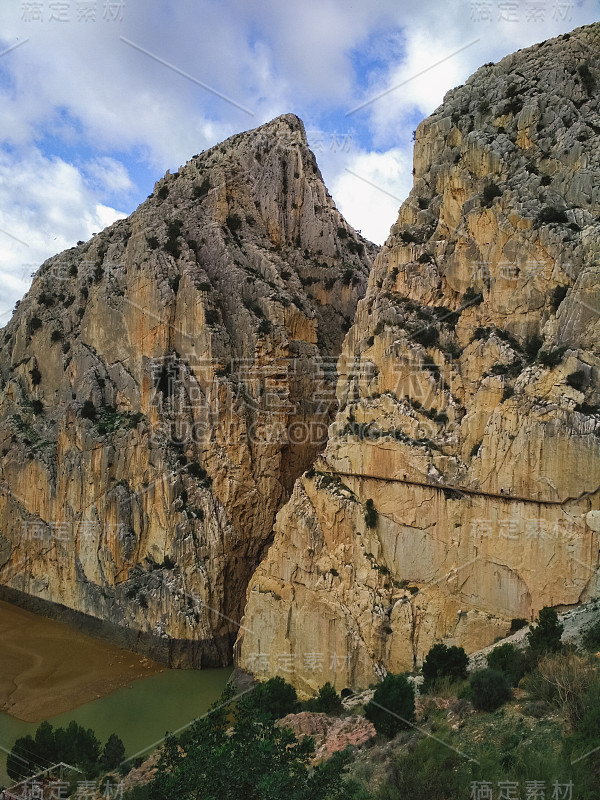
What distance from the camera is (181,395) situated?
3052 cm

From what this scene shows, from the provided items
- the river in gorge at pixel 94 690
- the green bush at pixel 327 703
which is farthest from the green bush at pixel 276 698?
the river in gorge at pixel 94 690

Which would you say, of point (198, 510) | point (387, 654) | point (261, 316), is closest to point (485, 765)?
point (387, 654)

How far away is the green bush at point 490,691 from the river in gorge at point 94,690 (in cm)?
1199

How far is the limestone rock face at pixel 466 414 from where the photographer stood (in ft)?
57.8

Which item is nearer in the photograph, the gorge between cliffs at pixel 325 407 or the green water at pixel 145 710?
the gorge between cliffs at pixel 325 407

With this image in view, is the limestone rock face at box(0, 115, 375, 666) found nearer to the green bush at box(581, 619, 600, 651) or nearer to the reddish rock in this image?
the reddish rock

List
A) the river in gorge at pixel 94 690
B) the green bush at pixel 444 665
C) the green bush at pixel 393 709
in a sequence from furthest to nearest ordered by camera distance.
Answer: the river in gorge at pixel 94 690, the green bush at pixel 444 665, the green bush at pixel 393 709

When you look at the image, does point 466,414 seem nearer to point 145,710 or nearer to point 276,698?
point 276,698

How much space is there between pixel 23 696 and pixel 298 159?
30.8m

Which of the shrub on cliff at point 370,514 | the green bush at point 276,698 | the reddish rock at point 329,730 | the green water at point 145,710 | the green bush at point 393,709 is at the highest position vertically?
the shrub on cliff at point 370,514

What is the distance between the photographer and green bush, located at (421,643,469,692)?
15370mm

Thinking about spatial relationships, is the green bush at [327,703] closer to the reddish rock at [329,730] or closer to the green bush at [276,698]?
the green bush at [276,698]

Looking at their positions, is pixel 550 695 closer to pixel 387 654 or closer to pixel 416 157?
pixel 387 654

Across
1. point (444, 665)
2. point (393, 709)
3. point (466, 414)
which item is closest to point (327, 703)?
point (444, 665)
